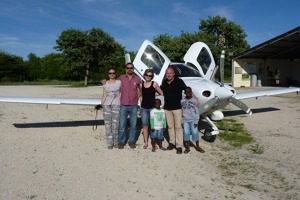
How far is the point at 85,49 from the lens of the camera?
3794 cm

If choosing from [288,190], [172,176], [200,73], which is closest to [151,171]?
[172,176]

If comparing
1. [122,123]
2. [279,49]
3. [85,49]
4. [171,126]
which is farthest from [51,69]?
[171,126]

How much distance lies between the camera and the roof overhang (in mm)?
22562

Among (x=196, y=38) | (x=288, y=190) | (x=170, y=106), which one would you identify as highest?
(x=196, y=38)

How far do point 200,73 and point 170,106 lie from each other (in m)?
2.54

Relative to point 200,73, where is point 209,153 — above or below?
below

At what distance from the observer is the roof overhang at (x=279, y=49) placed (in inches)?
888

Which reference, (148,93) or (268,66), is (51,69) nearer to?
(268,66)

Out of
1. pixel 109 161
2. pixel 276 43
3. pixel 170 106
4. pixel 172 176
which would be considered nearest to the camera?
pixel 172 176

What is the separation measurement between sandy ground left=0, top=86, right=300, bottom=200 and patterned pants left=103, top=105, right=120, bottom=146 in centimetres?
30

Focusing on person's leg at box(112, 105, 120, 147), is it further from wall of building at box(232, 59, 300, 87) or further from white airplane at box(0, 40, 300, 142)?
wall of building at box(232, 59, 300, 87)

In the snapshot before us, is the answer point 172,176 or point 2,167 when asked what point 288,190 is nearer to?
point 172,176

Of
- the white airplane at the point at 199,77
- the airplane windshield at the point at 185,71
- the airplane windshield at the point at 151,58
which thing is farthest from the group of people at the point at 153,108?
the airplane windshield at the point at 151,58

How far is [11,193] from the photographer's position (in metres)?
3.80
